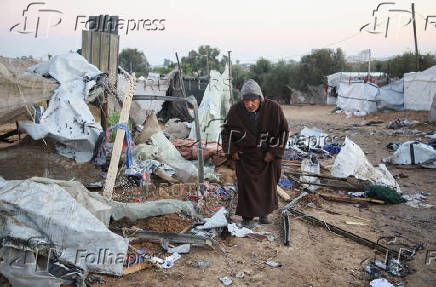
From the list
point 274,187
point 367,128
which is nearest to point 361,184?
point 274,187

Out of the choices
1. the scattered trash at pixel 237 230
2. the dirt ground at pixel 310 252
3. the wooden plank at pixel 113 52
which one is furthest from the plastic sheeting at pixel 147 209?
the wooden plank at pixel 113 52

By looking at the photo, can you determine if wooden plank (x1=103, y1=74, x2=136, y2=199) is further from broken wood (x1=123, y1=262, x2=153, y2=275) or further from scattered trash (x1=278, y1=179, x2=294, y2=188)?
scattered trash (x1=278, y1=179, x2=294, y2=188)

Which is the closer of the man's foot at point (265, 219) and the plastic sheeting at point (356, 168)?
the man's foot at point (265, 219)

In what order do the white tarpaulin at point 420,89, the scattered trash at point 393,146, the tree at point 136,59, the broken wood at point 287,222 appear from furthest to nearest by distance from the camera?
the tree at point 136,59 → the white tarpaulin at point 420,89 → the scattered trash at point 393,146 → the broken wood at point 287,222

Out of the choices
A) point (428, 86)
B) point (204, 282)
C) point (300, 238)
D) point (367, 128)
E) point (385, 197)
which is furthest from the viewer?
point (428, 86)

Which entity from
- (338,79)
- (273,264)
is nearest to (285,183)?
(273,264)

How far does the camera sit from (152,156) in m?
6.54

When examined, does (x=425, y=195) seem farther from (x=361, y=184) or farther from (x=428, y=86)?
(x=428, y=86)

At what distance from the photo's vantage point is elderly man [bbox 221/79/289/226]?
4.37 metres

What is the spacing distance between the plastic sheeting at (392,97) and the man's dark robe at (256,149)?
16144 mm

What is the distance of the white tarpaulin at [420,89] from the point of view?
16172 mm

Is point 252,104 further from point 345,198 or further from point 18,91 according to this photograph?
point 18,91

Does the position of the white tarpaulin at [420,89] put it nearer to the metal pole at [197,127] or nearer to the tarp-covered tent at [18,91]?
the metal pole at [197,127]

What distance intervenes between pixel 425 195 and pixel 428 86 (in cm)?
1215
